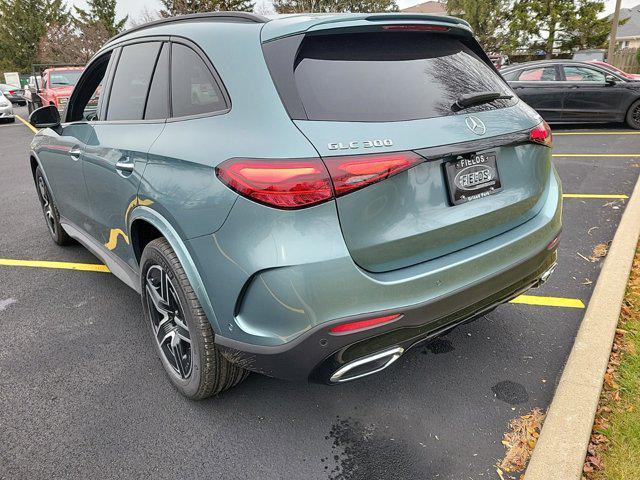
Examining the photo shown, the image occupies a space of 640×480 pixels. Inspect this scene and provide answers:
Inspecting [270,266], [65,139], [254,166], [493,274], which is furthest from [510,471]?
Result: [65,139]

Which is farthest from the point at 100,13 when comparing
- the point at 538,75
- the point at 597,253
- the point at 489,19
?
the point at 597,253

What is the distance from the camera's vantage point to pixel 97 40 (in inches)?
1521

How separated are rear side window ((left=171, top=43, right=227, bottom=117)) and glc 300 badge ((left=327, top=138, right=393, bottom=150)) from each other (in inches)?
22.4

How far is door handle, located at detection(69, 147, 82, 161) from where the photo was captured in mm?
3263

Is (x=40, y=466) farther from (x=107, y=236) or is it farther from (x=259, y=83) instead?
(x=259, y=83)

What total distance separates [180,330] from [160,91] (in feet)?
4.07

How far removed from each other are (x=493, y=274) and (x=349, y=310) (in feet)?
2.39

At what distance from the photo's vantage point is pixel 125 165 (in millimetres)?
2582

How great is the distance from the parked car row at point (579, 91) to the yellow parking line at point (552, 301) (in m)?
8.12

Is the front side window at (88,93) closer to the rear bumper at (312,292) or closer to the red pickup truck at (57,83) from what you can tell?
the rear bumper at (312,292)

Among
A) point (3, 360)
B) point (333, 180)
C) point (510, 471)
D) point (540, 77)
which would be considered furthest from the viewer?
point (540, 77)

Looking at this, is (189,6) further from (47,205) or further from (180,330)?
(180,330)

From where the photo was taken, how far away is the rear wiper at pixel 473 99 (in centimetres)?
211

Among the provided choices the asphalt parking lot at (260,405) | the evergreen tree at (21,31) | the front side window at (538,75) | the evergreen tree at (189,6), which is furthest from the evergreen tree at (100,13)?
the asphalt parking lot at (260,405)
